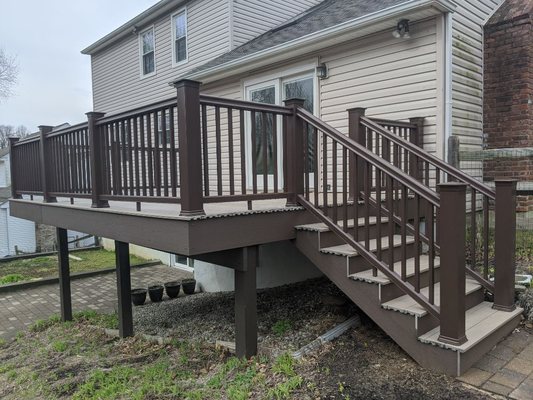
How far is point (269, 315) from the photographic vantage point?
4.70m

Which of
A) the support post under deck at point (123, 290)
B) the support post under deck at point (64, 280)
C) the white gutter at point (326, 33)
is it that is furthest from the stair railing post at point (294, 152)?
the support post under deck at point (64, 280)

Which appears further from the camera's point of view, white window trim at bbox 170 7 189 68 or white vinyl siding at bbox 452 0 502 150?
white window trim at bbox 170 7 189 68

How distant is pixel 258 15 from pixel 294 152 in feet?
23.4

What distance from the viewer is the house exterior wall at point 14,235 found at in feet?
51.8

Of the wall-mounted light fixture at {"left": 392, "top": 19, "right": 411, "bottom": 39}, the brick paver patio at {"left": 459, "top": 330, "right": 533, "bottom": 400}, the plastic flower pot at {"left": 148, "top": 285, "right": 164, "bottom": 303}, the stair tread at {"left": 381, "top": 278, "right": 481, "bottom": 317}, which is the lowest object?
the plastic flower pot at {"left": 148, "top": 285, "right": 164, "bottom": 303}

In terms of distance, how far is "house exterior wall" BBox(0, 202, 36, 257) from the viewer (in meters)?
15.8

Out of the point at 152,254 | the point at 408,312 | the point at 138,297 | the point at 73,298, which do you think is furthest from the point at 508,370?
the point at 152,254

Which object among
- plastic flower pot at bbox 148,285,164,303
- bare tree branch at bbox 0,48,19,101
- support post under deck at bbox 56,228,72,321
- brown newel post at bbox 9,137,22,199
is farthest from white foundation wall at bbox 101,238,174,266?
bare tree branch at bbox 0,48,19,101

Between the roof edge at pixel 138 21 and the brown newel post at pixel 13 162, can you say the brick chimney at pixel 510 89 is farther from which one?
the roof edge at pixel 138 21

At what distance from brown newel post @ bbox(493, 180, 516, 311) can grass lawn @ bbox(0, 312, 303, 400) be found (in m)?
1.86

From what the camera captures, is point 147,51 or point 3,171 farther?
point 3,171

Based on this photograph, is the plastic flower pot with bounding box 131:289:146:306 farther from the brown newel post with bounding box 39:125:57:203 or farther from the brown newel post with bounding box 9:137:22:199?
the brown newel post with bounding box 9:137:22:199

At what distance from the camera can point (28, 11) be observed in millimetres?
20328

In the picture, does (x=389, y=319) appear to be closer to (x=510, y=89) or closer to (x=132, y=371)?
(x=132, y=371)
